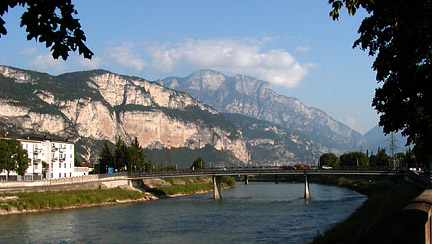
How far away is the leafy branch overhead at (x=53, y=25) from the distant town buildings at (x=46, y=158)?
4439 inches

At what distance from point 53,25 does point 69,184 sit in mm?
96383

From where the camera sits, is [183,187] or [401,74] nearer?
[401,74]

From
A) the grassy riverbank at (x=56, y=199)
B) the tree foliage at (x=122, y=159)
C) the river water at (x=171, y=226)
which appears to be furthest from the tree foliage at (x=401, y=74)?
the tree foliage at (x=122, y=159)

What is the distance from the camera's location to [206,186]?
160 metres

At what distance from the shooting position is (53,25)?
10.6 m

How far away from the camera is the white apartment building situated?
408 feet

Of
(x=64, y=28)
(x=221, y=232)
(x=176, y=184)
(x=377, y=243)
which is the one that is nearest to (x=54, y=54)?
(x=64, y=28)

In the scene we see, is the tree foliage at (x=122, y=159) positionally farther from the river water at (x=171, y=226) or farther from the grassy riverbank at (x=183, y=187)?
the river water at (x=171, y=226)

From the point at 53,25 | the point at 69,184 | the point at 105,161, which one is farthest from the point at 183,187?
the point at 53,25

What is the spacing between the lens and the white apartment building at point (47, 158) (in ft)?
408

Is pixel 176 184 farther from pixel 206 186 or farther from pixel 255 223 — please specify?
pixel 255 223

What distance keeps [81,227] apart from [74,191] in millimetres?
40963

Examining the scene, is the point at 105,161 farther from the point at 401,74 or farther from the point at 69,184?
the point at 401,74

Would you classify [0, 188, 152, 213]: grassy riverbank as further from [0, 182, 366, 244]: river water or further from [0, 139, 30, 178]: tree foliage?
[0, 139, 30, 178]: tree foliage
